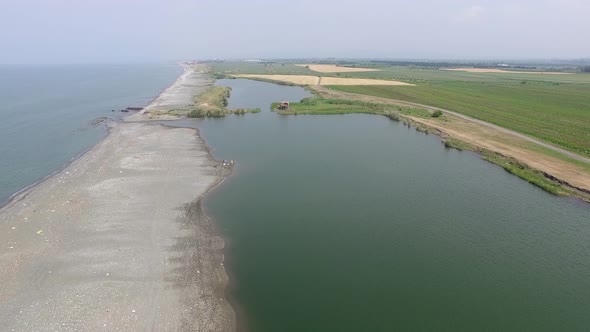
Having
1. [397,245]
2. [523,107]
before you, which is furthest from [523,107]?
[397,245]

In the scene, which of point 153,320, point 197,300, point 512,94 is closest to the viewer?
point 153,320

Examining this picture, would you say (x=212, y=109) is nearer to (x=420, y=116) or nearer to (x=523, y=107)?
(x=420, y=116)

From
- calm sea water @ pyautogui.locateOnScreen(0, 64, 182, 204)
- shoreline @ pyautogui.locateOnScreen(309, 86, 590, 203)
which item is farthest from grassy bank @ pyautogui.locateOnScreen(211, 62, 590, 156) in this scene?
calm sea water @ pyautogui.locateOnScreen(0, 64, 182, 204)

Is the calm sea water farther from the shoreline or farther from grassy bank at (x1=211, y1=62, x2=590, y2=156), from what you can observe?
grassy bank at (x1=211, y1=62, x2=590, y2=156)

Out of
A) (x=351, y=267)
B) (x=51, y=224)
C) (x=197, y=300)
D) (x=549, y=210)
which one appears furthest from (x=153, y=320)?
(x=549, y=210)

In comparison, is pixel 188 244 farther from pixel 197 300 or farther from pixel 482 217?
pixel 482 217
